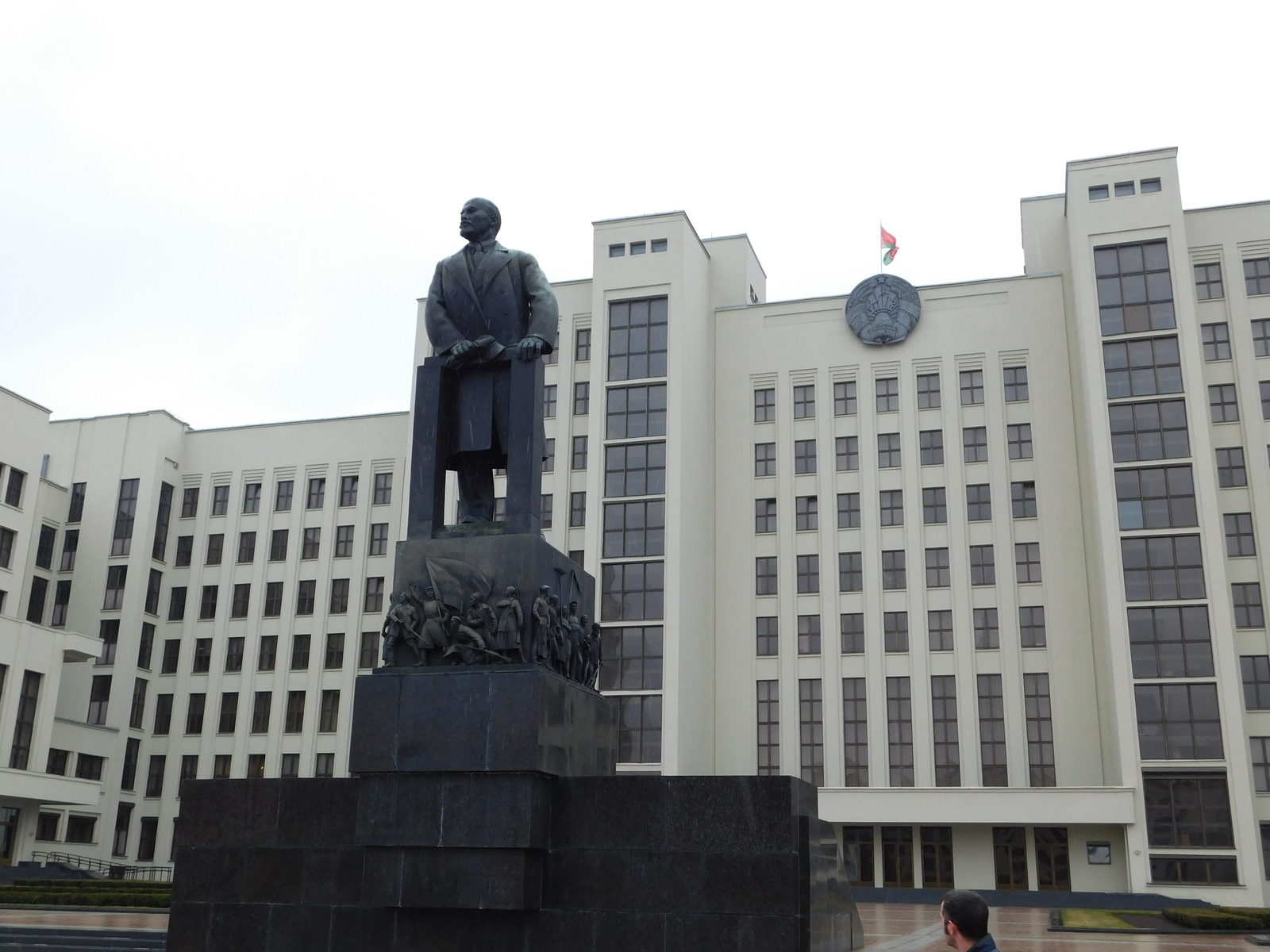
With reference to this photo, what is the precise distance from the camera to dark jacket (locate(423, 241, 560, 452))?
1357cm


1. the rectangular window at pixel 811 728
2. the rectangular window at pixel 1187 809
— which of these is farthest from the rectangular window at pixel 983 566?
the rectangular window at pixel 1187 809

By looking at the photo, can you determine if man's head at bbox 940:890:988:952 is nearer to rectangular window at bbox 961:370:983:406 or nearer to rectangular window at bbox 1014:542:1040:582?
rectangular window at bbox 1014:542:1040:582

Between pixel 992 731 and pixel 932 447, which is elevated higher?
pixel 932 447

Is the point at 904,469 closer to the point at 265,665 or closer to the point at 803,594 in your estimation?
the point at 803,594

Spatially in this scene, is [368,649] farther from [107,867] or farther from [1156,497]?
[1156,497]

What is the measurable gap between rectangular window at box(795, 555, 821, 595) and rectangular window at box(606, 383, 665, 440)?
8.37m

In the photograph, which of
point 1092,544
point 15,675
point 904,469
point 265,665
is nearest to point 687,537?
point 904,469

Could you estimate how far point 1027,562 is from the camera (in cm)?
5200

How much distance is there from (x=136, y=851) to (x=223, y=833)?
5435 cm

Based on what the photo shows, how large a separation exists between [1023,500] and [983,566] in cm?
337

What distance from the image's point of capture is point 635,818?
11.2 meters

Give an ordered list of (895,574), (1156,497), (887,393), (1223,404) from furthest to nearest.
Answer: (887,393) → (895,574) → (1223,404) → (1156,497)

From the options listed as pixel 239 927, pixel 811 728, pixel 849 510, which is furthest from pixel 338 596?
pixel 239 927

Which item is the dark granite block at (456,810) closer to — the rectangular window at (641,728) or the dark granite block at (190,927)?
the dark granite block at (190,927)
